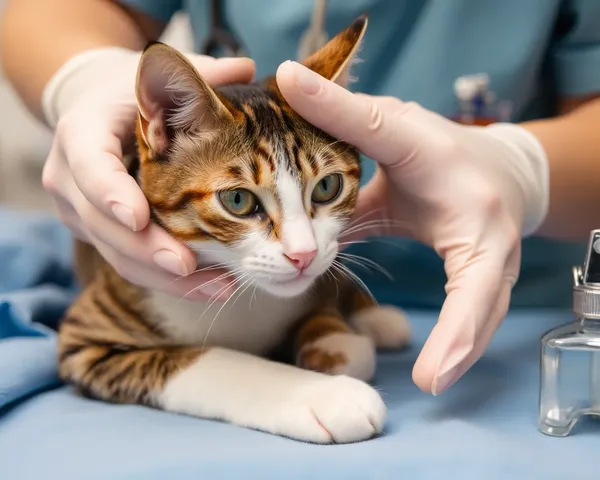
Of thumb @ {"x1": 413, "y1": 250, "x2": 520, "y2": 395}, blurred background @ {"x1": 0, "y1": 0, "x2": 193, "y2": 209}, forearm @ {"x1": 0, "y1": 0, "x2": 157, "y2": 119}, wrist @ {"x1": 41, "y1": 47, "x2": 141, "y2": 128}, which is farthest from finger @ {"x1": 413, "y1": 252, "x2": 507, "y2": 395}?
blurred background @ {"x1": 0, "y1": 0, "x2": 193, "y2": 209}

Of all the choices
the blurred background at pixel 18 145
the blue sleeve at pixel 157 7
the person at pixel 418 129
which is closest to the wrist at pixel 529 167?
the person at pixel 418 129

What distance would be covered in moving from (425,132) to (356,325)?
0.31 m

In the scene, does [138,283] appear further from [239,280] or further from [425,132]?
[425,132]

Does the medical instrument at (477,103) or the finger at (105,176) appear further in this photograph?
the medical instrument at (477,103)

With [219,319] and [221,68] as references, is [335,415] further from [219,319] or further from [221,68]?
[221,68]

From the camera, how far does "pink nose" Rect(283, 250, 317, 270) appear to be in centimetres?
62

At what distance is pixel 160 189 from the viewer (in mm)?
678

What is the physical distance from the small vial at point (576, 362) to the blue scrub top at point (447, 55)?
0.37m

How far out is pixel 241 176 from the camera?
65cm

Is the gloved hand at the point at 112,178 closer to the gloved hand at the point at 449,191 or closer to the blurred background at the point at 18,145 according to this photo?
the gloved hand at the point at 449,191

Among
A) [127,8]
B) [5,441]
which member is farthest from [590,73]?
[5,441]

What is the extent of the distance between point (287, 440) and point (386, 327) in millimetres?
302

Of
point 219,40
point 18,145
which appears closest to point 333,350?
point 219,40

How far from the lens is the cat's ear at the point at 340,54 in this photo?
2.32ft
